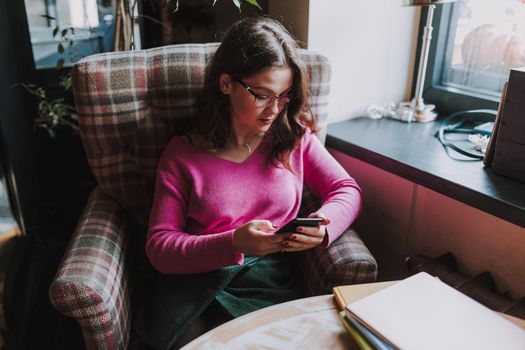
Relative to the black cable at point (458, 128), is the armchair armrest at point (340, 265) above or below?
below

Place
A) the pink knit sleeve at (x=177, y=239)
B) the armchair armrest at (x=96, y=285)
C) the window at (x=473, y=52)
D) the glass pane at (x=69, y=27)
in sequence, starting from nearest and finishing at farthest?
the armchair armrest at (x=96, y=285)
the pink knit sleeve at (x=177, y=239)
the window at (x=473, y=52)
the glass pane at (x=69, y=27)

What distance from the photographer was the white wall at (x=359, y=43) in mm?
1613

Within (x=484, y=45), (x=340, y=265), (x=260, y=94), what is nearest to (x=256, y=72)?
(x=260, y=94)

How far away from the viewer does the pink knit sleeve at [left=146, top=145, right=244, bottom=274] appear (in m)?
1.12

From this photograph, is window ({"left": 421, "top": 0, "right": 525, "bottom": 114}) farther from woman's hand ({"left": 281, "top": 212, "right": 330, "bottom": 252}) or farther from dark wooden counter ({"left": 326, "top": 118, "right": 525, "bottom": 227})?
woman's hand ({"left": 281, "top": 212, "right": 330, "bottom": 252})

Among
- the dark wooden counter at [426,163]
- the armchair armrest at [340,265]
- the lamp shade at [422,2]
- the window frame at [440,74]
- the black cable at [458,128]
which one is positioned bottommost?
the armchair armrest at [340,265]

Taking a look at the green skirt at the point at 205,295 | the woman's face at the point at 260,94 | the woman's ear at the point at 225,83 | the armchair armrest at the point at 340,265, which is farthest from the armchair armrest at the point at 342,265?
the woman's ear at the point at 225,83

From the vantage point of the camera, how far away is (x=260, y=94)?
3.91 feet

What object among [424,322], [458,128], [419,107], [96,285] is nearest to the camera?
[424,322]

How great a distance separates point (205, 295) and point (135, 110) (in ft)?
1.76

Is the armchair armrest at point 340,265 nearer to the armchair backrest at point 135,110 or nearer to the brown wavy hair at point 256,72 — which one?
the brown wavy hair at point 256,72

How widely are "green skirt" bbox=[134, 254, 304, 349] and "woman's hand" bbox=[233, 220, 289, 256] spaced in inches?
4.9

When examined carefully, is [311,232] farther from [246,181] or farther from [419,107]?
[419,107]

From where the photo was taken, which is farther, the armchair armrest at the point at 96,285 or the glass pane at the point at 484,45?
the glass pane at the point at 484,45
